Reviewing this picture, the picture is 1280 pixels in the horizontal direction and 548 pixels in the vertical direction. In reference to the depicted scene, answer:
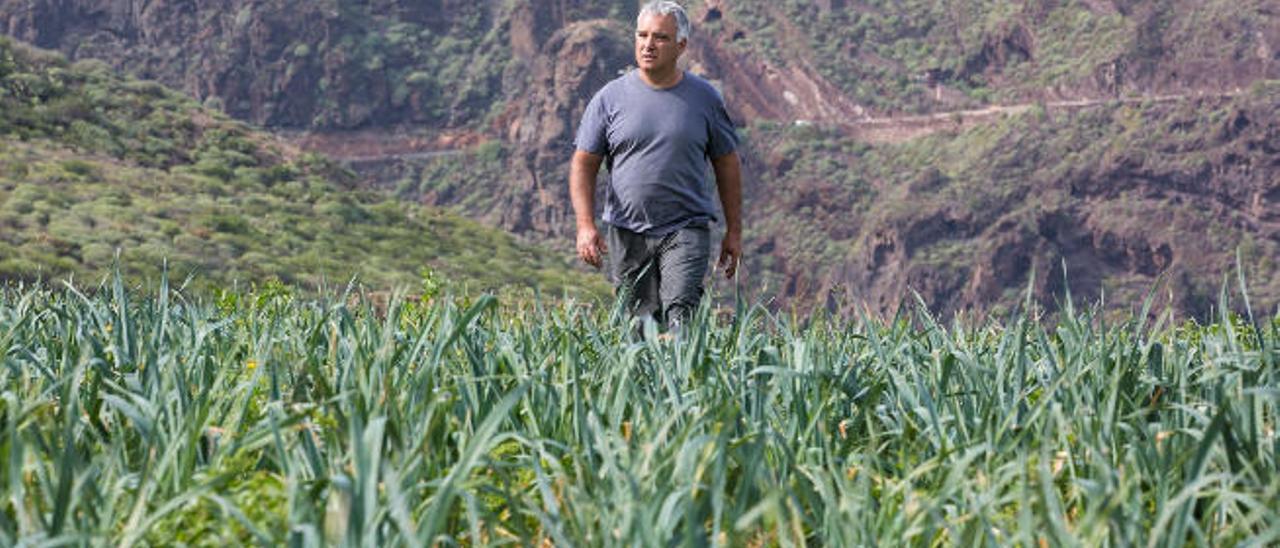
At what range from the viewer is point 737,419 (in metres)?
2.89

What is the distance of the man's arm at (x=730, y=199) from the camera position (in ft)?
18.3

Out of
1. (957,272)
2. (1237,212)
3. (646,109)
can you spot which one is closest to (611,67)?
(957,272)

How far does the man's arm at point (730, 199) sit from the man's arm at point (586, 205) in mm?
367

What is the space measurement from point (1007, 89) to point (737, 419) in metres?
102

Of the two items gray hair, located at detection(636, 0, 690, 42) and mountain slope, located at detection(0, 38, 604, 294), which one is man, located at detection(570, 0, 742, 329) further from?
Result: mountain slope, located at detection(0, 38, 604, 294)

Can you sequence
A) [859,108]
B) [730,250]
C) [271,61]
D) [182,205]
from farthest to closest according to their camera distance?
1. [271,61]
2. [859,108]
3. [182,205]
4. [730,250]

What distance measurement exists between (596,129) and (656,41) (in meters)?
0.37

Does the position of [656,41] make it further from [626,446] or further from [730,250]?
[626,446]

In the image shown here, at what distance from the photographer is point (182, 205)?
47312 mm

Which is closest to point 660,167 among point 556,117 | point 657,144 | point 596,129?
point 657,144

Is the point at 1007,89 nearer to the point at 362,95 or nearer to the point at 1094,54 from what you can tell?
the point at 1094,54

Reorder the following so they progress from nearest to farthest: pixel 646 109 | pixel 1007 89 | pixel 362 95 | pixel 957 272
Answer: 1. pixel 646 109
2. pixel 957 272
3. pixel 1007 89
4. pixel 362 95

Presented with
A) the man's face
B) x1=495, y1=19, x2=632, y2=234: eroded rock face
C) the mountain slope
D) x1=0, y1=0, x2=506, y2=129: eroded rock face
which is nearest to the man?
the man's face

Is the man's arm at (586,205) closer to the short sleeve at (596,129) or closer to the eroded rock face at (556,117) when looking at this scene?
the short sleeve at (596,129)
